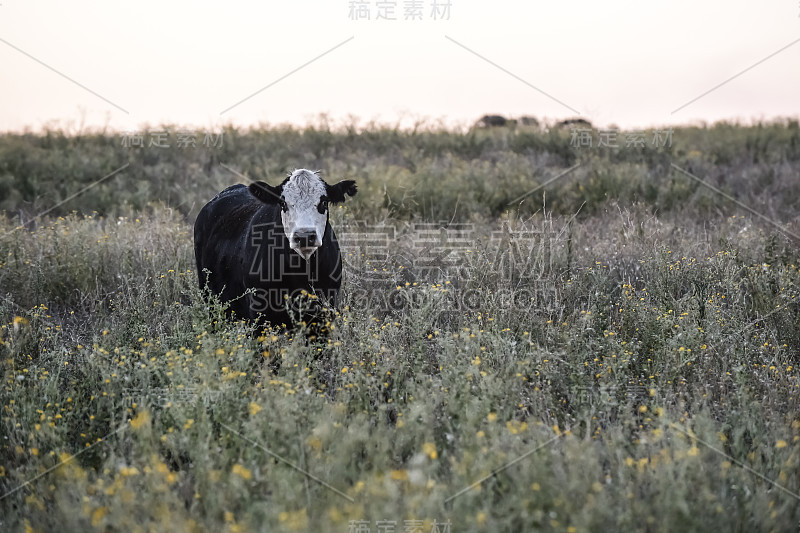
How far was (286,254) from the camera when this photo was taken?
5727 mm

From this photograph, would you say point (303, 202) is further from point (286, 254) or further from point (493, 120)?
point (493, 120)

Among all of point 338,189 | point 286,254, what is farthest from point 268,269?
point 338,189

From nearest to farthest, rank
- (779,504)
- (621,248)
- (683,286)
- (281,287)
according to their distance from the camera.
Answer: (779,504) < (281,287) < (683,286) < (621,248)

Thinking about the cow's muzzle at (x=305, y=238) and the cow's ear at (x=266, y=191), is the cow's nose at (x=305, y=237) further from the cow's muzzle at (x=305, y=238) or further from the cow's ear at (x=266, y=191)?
the cow's ear at (x=266, y=191)

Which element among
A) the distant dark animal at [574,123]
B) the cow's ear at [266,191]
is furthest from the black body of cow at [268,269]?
the distant dark animal at [574,123]

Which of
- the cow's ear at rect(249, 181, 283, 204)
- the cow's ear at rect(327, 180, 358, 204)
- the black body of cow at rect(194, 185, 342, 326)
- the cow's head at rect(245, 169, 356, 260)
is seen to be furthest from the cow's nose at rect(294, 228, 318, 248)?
the cow's ear at rect(249, 181, 283, 204)

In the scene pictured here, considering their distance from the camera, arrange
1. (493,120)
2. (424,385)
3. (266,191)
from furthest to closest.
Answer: (493,120), (266,191), (424,385)

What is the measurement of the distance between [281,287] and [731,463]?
362 centimetres

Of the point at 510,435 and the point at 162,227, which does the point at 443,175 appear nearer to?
the point at 162,227

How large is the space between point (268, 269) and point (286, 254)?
0.22 m

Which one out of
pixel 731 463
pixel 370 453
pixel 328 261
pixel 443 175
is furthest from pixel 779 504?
pixel 443 175

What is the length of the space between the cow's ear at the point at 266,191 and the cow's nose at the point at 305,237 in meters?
0.75

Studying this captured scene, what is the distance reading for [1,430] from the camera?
4.33m

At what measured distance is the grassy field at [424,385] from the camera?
318 cm
